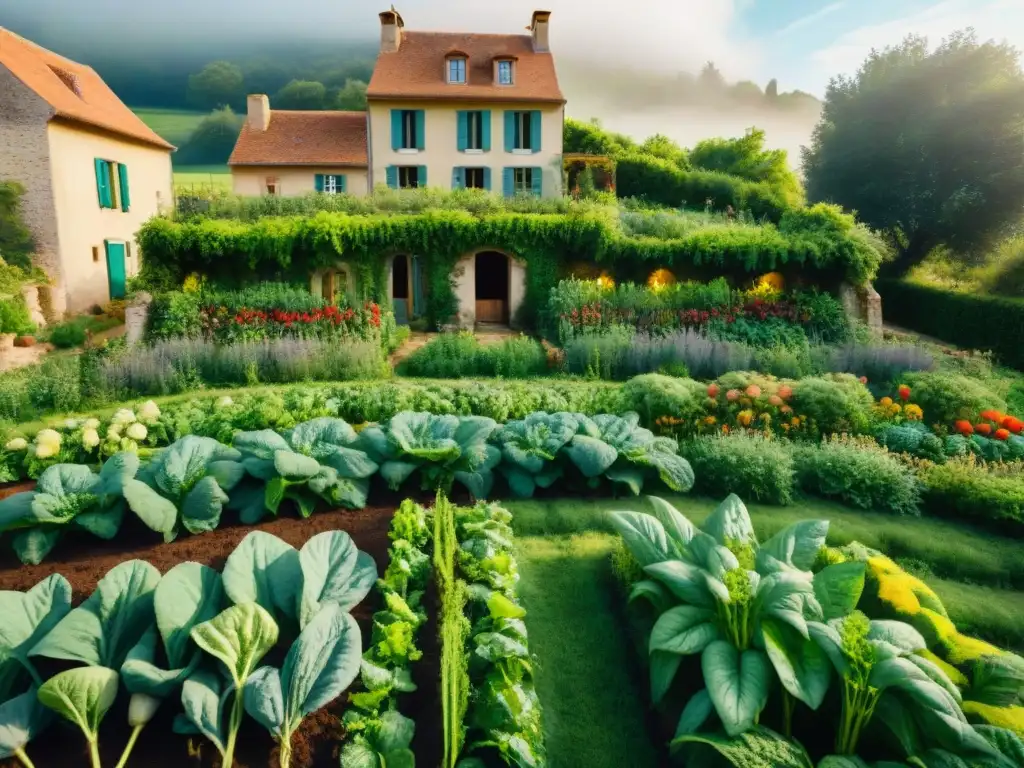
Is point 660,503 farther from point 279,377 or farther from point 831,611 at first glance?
point 279,377

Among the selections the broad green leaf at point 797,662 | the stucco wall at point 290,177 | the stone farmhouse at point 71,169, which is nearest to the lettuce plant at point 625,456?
the broad green leaf at point 797,662

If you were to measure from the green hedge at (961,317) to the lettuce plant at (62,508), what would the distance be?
58.2 feet

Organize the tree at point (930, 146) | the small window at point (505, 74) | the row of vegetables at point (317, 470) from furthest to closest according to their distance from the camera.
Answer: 1. the small window at point (505, 74)
2. the tree at point (930, 146)
3. the row of vegetables at point (317, 470)

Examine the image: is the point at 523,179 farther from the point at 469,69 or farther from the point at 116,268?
the point at 116,268

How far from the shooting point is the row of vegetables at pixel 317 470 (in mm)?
4398

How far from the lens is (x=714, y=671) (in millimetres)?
3152

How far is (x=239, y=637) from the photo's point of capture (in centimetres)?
312

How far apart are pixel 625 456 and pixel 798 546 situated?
1940mm

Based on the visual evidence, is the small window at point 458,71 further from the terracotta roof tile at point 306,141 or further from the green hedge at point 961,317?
the green hedge at point 961,317

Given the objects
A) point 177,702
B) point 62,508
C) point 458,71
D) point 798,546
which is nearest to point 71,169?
point 458,71

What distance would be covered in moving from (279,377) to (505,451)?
7561 millimetres

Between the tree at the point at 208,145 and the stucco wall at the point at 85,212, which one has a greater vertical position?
the tree at the point at 208,145

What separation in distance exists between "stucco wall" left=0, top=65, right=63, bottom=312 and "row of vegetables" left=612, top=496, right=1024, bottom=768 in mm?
20532

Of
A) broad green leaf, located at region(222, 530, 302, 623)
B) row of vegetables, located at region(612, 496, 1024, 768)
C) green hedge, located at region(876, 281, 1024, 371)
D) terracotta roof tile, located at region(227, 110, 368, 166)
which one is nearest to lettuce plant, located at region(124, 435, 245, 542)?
broad green leaf, located at region(222, 530, 302, 623)
